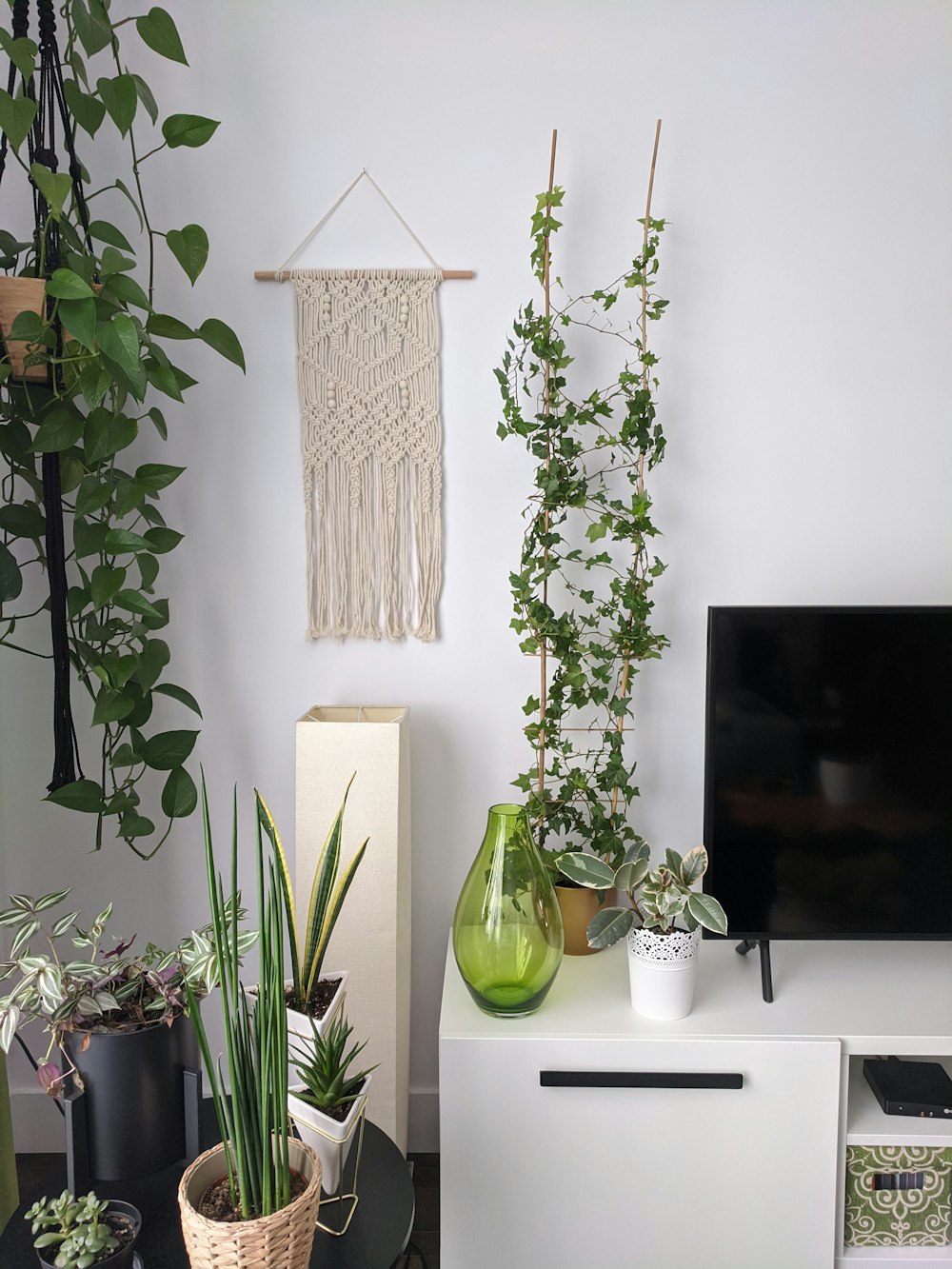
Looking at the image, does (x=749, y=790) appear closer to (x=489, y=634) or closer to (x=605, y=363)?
(x=489, y=634)

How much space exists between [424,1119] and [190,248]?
180 centimetres

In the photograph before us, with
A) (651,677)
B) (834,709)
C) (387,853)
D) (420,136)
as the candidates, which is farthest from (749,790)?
(420,136)

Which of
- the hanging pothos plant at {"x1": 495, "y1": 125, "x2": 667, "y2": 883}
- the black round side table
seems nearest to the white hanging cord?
the hanging pothos plant at {"x1": 495, "y1": 125, "x2": 667, "y2": 883}

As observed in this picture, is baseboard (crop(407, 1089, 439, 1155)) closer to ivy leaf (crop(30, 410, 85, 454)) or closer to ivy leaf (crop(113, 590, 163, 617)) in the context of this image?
ivy leaf (crop(113, 590, 163, 617))

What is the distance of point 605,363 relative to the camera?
1.93 metres

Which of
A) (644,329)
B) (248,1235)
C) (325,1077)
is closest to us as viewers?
(248,1235)

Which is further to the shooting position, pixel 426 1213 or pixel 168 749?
pixel 426 1213

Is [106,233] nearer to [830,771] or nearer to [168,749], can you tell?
[168,749]

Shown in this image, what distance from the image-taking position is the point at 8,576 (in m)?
1.59

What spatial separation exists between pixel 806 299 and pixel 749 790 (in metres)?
1.00

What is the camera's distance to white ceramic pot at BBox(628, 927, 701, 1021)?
1609mm

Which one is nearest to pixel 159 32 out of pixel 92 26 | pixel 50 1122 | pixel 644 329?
pixel 92 26

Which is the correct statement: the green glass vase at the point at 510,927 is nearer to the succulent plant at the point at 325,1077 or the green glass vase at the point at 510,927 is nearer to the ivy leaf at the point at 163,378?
the succulent plant at the point at 325,1077

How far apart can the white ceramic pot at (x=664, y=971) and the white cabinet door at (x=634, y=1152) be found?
2.7 inches
